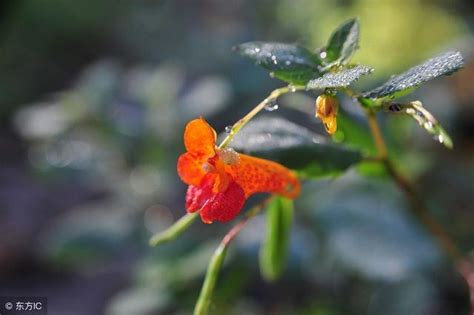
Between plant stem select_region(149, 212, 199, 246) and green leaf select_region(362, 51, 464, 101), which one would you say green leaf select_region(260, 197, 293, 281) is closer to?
plant stem select_region(149, 212, 199, 246)

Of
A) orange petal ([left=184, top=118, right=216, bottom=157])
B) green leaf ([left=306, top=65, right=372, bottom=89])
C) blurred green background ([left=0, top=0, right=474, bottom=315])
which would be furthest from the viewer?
blurred green background ([left=0, top=0, right=474, bottom=315])

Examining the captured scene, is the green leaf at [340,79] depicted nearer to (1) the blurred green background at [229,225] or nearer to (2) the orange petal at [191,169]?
(2) the orange petal at [191,169]

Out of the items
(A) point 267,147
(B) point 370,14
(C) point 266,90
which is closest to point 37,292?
(C) point 266,90

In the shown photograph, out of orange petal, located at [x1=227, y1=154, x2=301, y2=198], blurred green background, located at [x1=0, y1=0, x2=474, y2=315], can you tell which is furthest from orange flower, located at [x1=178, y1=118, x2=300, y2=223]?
Result: blurred green background, located at [x1=0, y1=0, x2=474, y2=315]

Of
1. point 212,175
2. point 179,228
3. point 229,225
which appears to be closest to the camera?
point 212,175

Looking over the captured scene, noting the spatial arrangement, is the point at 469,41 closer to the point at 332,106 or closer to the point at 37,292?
the point at 332,106

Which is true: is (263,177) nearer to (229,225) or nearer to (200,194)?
(200,194)

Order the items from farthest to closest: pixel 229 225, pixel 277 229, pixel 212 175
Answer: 1. pixel 229 225
2. pixel 277 229
3. pixel 212 175

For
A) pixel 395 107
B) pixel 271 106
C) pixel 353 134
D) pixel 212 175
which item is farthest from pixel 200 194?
pixel 353 134
